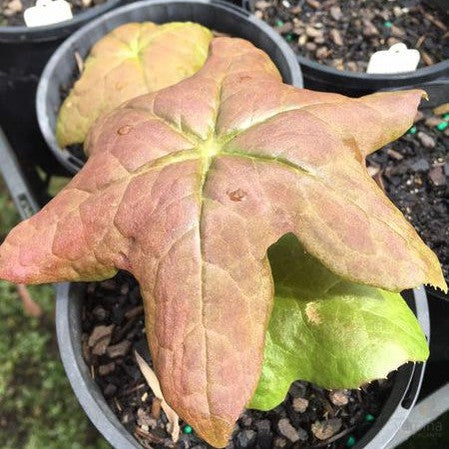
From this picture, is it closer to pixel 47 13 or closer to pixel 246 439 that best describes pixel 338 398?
pixel 246 439

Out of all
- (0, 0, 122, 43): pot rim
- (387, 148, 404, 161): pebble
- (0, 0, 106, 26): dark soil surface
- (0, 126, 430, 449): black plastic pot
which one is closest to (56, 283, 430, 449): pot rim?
(0, 126, 430, 449): black plastic pot

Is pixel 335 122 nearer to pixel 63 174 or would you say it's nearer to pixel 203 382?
pixel 203 382


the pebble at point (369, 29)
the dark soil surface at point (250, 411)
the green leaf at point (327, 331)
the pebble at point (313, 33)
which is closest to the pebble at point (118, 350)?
the dark soil surface at point (250, 411)

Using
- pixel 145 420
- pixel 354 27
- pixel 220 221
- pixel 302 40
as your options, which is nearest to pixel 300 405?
pixel 145 420

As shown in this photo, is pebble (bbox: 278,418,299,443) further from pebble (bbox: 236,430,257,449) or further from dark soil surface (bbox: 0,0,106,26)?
dark soil surface (bbox: 0,0,106,26)

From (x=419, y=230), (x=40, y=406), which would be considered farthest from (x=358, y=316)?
(x=40, y=406)

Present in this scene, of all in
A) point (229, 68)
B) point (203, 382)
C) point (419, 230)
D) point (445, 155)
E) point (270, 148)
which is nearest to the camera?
point (203, 382)

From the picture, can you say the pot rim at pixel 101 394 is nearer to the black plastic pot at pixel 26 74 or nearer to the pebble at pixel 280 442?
the pebble at pixel 280 442
